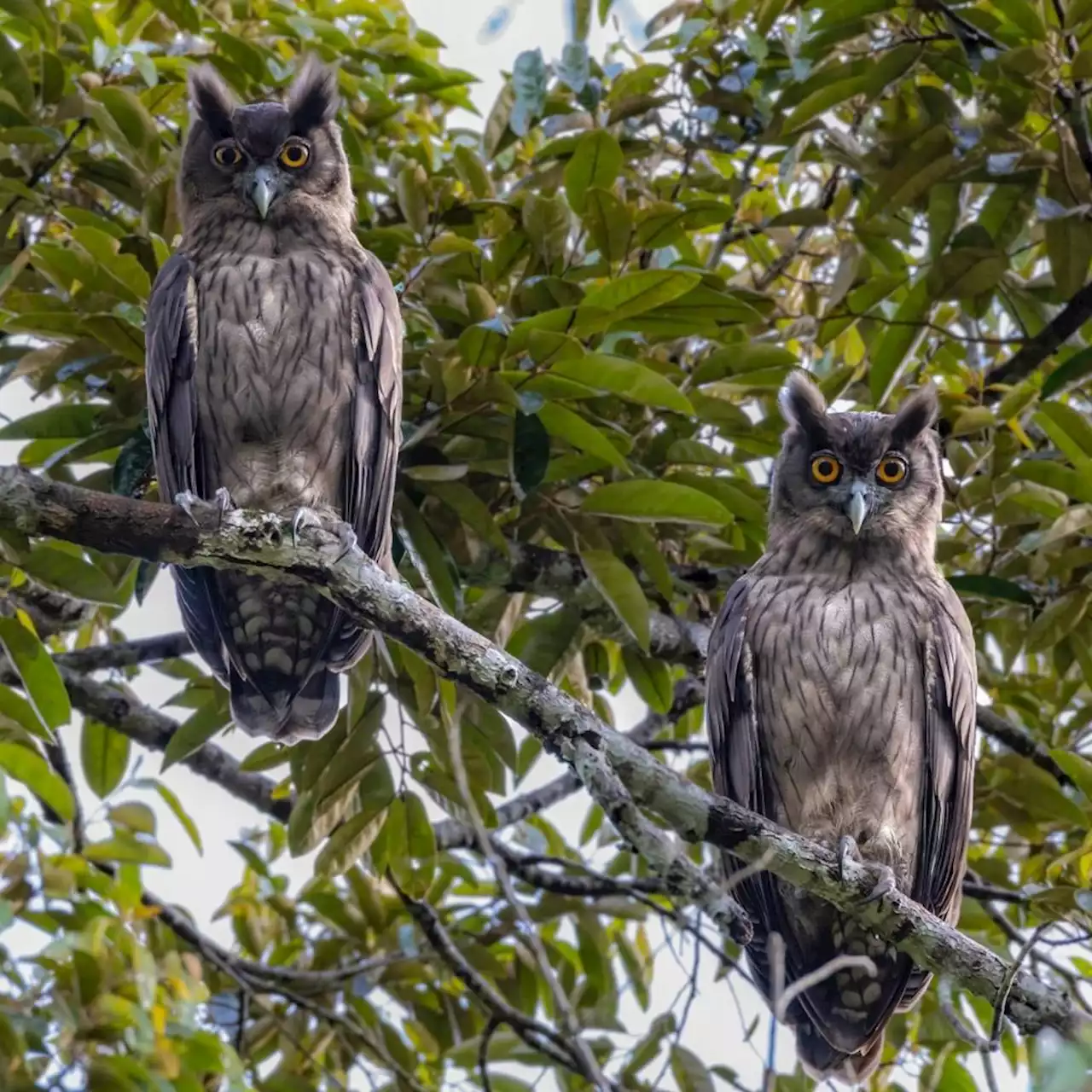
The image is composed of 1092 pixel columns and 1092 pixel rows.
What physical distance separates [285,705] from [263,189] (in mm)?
1238

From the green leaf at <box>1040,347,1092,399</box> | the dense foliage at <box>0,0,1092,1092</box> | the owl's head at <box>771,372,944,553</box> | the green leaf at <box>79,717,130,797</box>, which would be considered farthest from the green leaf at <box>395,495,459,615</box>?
the green leaf at <box>1040,347,1092,399</box>

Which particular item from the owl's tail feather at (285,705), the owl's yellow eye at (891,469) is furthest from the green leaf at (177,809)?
the owl's yellow eye at (891,469)

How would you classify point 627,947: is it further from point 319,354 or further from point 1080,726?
point 319,354

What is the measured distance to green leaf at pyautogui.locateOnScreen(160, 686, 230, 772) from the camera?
399cm

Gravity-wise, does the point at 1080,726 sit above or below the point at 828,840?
above

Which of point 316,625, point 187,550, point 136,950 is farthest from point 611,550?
point 136,950

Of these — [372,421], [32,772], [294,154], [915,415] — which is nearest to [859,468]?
[915,415]

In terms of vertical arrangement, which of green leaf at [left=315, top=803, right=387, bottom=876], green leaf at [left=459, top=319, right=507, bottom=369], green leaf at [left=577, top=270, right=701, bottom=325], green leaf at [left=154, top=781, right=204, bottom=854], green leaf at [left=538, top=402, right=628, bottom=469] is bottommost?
green leaf at [left=315, top=803, right=387, bottom=876]

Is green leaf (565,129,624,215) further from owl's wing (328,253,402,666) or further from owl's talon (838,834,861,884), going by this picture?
owl's talon (838,834,861,884)

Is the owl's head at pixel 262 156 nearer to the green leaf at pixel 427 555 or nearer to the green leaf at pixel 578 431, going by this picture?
the green leaf at pixel 427 555

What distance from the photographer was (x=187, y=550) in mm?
3037

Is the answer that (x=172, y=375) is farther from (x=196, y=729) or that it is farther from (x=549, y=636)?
(x=549, y=636)

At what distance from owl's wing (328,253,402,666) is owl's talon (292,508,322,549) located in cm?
38

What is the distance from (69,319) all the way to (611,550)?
52.3 inches
